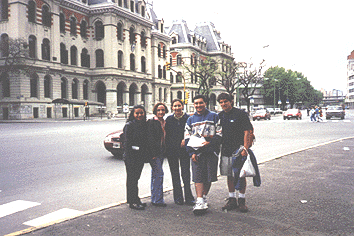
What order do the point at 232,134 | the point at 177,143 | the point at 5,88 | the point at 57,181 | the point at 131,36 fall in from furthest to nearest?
1. the point at 131,36
2. the point at 5,88
3. the point at 57,181
4. the point at 177,143
5. the point at 232,134

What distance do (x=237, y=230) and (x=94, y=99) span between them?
47.0m

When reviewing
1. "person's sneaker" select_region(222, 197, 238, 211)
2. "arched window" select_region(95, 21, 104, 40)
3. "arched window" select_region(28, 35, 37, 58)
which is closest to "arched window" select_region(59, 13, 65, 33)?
"arched window" select_region(28, 35, 37, 58)

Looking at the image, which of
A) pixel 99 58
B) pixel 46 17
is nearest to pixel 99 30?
pixel 99 58

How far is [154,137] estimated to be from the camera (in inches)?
214

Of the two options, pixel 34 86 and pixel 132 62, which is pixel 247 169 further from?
pixel 132 62

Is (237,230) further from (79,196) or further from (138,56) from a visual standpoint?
(138,56)

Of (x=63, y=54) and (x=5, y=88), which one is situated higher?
(x=63, y=54)

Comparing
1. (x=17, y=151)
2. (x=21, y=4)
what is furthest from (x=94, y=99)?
(x=17, y=151)

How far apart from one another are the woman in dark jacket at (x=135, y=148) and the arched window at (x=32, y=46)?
3844 centimetres

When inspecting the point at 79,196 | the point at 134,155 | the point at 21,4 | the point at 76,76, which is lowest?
the point at 79,196

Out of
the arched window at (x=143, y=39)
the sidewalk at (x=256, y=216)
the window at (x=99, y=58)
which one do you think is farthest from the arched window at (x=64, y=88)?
the sidewalk at (x=256, y=216)

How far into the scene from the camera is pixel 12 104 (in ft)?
125

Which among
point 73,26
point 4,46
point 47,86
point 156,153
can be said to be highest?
point 73,26

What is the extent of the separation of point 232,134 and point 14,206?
3.74 meters
